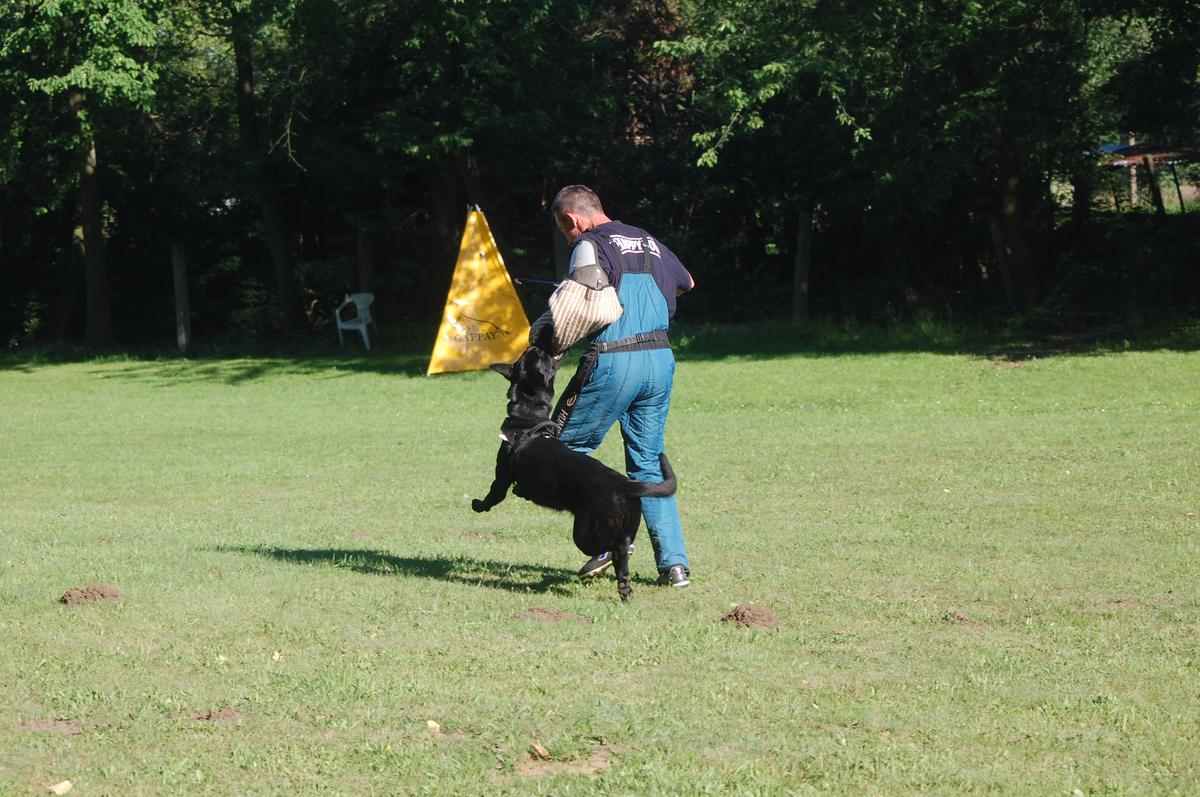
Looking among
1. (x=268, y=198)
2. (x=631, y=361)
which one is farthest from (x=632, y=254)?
Result: (x=268, y=198)

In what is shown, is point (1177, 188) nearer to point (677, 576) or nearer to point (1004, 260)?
point (1004, 260)

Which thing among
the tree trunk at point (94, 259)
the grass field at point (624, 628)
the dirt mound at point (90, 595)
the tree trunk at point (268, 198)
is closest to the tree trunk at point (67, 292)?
the tree trunk at point (94, 259)

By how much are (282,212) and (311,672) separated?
27385 mm

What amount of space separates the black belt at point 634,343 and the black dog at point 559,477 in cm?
26

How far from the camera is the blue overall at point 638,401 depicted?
248 inches

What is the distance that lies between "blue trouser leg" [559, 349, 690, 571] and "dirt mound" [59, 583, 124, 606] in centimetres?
223

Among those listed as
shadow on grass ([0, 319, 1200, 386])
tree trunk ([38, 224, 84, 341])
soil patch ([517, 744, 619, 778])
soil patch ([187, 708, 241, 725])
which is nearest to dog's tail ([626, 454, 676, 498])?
soil patch ([517, 744, 619, 778])

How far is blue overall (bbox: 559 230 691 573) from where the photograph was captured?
248 inches

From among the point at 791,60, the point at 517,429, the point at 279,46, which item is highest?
the point at 279,46

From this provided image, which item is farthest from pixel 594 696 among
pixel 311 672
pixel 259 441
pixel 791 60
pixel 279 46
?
pixel 279 46

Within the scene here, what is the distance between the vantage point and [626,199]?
29.2 metres

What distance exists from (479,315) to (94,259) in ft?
39.6

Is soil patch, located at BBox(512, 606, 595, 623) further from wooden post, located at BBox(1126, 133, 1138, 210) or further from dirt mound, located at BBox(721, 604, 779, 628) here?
wooden post, located at BBox(1126, 133, 1138, 210)

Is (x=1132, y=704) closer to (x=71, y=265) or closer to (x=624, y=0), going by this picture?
(x=624, y=0)
